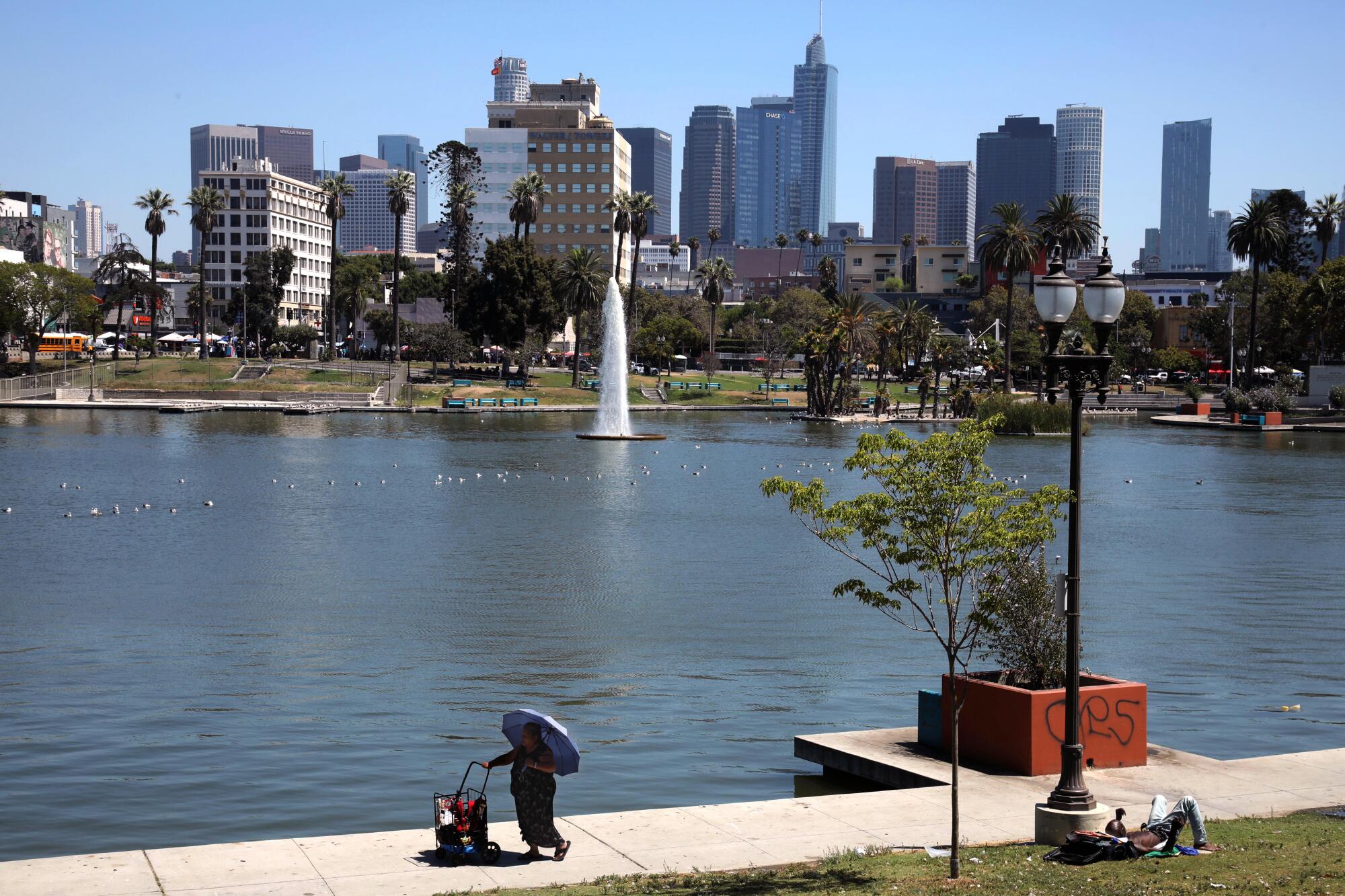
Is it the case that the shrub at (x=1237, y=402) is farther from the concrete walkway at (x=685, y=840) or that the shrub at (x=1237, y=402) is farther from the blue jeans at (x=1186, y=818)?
the blue jeans at (x=1186, y=818)

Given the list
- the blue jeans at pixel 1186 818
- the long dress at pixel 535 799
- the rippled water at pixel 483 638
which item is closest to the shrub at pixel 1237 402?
the rippled water at pixel 483 638

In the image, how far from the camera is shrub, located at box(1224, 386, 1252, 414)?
409 ft

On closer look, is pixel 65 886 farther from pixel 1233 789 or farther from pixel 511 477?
pixel 511 477

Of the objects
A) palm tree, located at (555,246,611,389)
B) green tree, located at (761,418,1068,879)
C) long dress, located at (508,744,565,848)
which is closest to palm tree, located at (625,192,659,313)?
palm tree, located at (555,246,611,389)

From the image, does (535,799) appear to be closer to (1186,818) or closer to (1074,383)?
(1186,818)

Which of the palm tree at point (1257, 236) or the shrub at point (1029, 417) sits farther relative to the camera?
the palm tree at point (1257, 236)

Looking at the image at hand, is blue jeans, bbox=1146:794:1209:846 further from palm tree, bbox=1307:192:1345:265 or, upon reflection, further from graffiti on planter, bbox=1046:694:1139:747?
palm tree, bbox=1307:192:1345:265

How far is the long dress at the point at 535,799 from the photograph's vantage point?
46.4ft

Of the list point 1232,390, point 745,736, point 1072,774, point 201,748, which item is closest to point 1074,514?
point 1072,774

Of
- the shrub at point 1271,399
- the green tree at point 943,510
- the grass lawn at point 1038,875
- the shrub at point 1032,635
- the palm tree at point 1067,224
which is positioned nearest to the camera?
the grass lawn at point 1038,875

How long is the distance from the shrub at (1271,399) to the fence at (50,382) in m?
104

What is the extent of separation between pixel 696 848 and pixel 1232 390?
126 metres

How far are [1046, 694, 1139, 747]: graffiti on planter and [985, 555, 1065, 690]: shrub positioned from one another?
52 cm

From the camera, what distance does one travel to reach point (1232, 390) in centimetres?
12850
